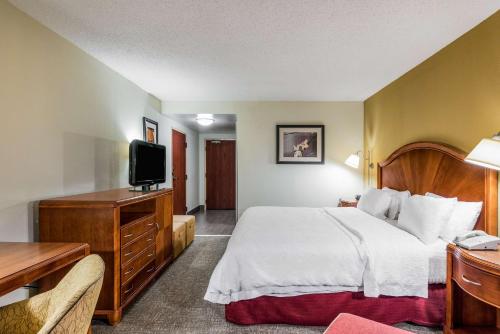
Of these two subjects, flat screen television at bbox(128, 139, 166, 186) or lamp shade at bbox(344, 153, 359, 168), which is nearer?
flat screen television at bbox(128, 139, 166, 186)

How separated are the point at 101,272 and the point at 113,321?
1279 millimetres

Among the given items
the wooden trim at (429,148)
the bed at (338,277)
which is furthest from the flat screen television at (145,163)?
the wooden trim at (429,148)

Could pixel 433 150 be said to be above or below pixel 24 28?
below

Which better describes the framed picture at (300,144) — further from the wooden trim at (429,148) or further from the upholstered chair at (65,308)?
the upholstered chair at (65,308)

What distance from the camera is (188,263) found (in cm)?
352

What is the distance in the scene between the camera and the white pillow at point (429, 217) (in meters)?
2.21

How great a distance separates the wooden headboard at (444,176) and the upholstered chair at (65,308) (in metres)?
2.63

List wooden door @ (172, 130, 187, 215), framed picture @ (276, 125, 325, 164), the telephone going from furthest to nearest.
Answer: wooden door @ (172, 130, 187, 215) → framed picture @ (276, 125, 325, 164) → the telephone

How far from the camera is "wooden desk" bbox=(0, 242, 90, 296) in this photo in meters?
1.28

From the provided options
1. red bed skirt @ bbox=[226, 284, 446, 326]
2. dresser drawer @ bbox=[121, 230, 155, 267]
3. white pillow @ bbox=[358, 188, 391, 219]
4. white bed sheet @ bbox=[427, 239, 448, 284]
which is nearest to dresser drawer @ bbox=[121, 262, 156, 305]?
dresser drawer @ bbox=[121, 230, 155, 267]

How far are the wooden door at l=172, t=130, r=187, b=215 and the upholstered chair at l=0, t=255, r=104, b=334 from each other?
430cm

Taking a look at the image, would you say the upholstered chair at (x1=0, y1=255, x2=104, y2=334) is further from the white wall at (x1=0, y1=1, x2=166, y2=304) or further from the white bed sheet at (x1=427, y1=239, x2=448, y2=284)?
the white bed sheet at (x1=427, y1=239, x2=448, y2=284)

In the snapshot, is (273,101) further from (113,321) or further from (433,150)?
(113,321)

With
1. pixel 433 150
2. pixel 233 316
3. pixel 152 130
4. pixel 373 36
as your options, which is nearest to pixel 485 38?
pixel 373 36
